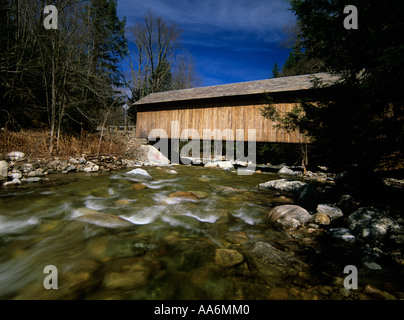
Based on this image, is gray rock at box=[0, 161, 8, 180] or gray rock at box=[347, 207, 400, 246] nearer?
gray rock at box=[347, 207, 400, 246]

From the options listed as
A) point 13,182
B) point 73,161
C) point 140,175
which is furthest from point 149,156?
point 13,182

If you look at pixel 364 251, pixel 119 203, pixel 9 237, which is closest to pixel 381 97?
pixel 364 251

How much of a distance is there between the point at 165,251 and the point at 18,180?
5.08 meters

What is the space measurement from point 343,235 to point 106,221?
328cm

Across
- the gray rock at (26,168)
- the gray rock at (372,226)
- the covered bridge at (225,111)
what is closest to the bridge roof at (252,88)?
the covered bridge at (225,111)

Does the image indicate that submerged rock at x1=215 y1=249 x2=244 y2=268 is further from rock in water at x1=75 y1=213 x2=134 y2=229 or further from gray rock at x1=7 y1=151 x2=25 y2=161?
gray rock at x1=7 y1=151 x2=25 y2=161

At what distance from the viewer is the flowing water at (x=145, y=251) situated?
1557 millimetres

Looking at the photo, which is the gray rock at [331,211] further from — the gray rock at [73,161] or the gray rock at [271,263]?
the gray rock at [73,161]

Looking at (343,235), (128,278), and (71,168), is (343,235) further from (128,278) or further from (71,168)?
(71,168)

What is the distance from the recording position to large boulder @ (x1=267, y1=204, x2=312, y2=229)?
2.79 metres

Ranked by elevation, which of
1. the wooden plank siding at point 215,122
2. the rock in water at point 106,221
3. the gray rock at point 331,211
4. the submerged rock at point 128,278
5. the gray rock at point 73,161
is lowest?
the submerged rock at point 128,278

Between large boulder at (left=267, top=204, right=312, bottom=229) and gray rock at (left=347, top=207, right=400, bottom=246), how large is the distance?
22.7 inches

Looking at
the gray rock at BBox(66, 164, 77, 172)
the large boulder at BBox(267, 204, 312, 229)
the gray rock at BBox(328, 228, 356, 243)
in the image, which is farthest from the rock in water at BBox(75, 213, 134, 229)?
the gray rock at BBox(66, 164, 77, 172)
